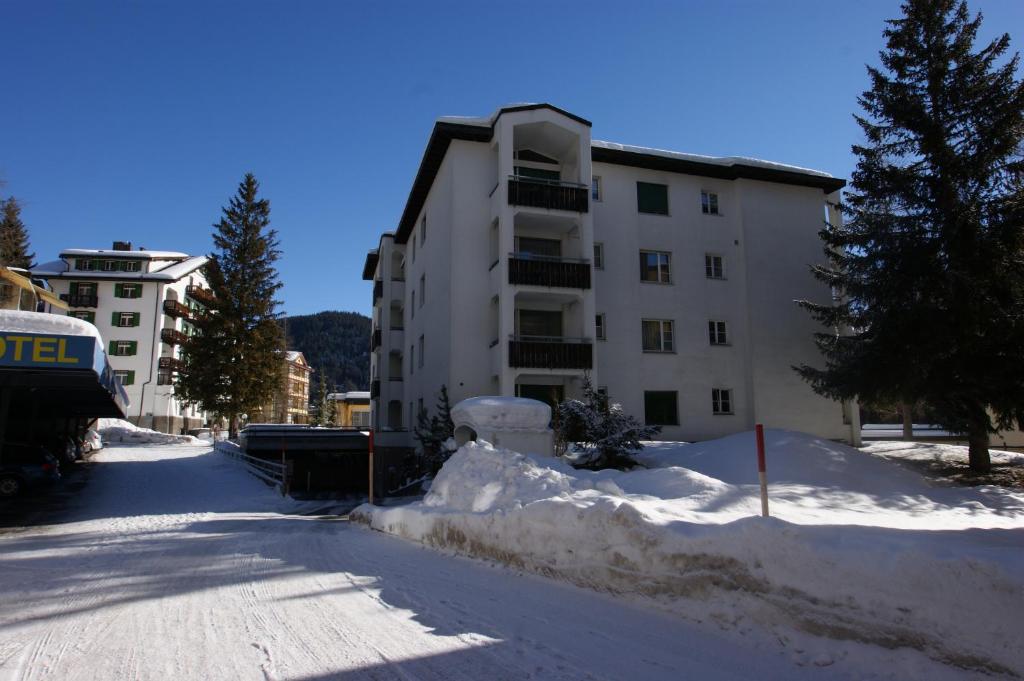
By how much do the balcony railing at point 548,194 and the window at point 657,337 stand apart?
5478 millimetres

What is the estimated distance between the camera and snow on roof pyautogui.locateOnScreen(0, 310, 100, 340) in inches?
496

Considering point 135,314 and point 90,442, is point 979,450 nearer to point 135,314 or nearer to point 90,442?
point 90,442

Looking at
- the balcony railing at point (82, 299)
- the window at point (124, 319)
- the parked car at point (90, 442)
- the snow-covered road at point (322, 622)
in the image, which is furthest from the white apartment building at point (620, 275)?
the balcony railing at point (82, 299)

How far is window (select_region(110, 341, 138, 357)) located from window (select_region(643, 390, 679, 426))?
51825mm

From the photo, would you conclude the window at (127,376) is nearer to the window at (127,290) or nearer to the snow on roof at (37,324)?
the window at (127,290)

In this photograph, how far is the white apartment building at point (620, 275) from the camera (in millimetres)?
23266

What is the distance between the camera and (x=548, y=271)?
901 inches

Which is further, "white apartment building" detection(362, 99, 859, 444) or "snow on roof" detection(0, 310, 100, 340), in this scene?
"white apartment building" detection(362, 99, 859, 444)

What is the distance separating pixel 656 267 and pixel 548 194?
582 cm

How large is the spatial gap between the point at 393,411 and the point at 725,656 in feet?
105

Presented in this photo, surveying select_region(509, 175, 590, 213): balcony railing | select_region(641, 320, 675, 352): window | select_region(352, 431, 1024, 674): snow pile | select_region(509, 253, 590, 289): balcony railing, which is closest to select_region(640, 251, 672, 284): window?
select_region(641, 320, 675, 352): window

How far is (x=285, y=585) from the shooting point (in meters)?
6.89

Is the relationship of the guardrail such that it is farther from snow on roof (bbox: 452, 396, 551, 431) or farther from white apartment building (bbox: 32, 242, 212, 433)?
white apartment building (bbox: 32, 242, 212, 433)

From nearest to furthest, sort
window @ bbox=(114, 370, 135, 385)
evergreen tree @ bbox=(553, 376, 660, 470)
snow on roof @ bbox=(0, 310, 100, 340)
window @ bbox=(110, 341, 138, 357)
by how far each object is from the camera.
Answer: snow on roof @ bbox=(0, 310, 100, 340) < evergreen tree @ bbox=(553, 376, 660, 470) < window @ bbox=(114, 370, 135, 385) < window @ bbox=(110, 341, 138, 357)
